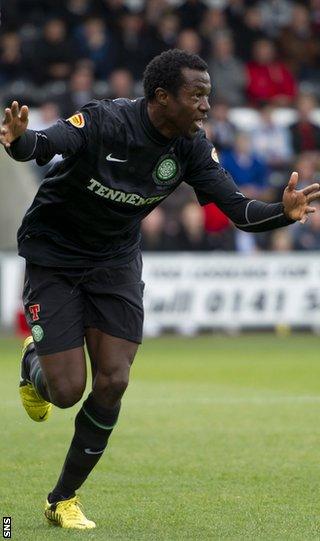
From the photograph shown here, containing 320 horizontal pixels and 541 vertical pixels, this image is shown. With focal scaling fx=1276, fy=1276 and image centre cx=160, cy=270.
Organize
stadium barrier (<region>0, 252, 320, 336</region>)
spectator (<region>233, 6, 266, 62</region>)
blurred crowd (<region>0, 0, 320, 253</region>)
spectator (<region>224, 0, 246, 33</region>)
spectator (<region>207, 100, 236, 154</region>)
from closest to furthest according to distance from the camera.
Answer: stadium barrier (<region>0, 252, 320, 336</region>) < blurred crowd (<region>0, 0, 320, 253</region>) < spectator (<region>207, 100, 236, 154</region>) < spectator (<region>233, 6, 266, 62</region>) < spectator (<region>224, 0, 246, 33</region>)

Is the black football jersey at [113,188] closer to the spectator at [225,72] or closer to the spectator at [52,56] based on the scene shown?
the spectator at [52,56]

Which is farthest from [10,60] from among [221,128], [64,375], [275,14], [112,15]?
[64,375]

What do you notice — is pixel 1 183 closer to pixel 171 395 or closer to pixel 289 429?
pixel 171 395

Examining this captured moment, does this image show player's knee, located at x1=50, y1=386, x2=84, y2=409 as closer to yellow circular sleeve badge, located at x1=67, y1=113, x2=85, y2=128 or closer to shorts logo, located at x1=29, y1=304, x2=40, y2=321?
shorts logo, located at x1=29, y1=304, x2=40, y2=321

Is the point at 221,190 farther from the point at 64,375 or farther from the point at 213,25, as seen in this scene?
the point at 213,25

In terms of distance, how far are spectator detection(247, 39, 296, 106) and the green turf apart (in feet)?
29.5

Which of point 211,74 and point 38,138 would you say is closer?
point 38,138

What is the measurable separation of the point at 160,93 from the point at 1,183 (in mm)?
14343

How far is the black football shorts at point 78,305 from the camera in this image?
22.0 feet

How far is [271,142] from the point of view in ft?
70.6

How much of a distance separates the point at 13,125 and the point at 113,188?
77 centimetres

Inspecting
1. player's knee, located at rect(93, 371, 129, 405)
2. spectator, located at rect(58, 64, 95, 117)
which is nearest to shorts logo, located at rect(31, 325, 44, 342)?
player's knee, located at rect(93, 371, 129, 405)

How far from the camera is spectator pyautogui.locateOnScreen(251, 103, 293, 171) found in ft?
69.8

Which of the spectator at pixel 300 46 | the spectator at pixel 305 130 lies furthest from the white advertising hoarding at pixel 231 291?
the spectator at pixel 300 46
